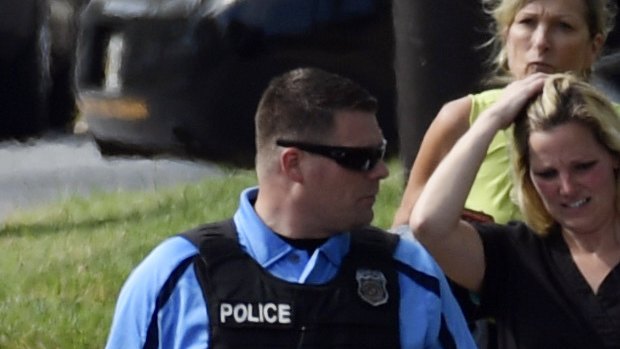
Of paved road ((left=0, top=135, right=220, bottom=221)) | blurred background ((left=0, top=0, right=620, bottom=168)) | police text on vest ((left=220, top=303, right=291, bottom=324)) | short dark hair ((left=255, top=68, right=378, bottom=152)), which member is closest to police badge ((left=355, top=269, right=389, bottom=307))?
police text on vest ((left=220, top=303, right=291, bottom=324))

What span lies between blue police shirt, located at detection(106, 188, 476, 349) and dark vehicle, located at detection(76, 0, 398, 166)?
19.1 feet

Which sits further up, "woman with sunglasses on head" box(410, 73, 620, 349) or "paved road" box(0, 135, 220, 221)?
"woman with sunglasses on head" box(410, 73, 620, 349)

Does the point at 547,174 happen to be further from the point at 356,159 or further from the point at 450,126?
the point at 450,126

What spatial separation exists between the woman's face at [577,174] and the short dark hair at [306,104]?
1.31 feet

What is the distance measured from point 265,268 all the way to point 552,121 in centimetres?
69

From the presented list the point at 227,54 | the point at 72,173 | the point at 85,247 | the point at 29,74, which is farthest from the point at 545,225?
the point at 29,74

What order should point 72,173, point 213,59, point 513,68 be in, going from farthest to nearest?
point 72,173, point 213,59, point 513,68

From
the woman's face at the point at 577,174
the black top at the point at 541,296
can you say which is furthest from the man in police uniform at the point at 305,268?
the woman's face at the point at 577,174

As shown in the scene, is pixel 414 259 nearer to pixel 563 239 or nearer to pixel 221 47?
pixel 563 239

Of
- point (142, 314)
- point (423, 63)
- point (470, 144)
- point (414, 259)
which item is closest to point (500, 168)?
point (470, 144)

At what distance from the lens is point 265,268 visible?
138 inches

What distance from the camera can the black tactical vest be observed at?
345 cm

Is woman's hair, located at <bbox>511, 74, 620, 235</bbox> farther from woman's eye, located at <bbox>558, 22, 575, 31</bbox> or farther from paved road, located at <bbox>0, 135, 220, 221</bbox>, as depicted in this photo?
paved road, located at <bbox>0, 135, 220, 221</bbox>

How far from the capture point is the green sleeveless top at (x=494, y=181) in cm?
428
